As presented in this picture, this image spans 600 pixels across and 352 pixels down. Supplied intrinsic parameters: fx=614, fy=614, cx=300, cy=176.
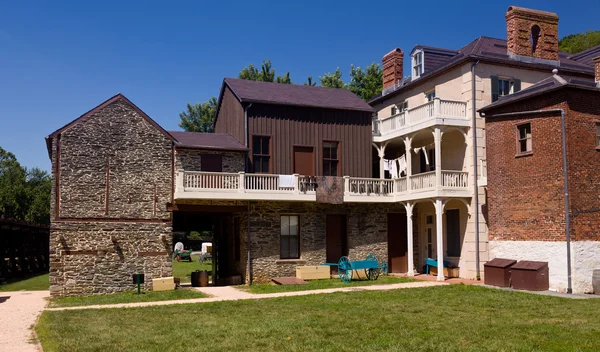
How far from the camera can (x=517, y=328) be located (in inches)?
505

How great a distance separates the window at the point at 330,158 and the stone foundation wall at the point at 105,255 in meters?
7.72

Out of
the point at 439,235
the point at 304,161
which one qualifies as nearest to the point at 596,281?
the point at 439,235

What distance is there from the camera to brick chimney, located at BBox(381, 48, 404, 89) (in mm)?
32375

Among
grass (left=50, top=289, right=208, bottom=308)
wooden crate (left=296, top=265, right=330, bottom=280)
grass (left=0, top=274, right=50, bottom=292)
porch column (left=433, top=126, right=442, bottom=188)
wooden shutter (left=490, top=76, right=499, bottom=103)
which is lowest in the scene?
grass (left=0, top=274, right=50, bottom=292)

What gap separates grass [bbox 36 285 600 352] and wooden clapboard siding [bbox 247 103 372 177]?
9.25 meters

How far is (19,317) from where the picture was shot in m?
16.7

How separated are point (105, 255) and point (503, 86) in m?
17.5

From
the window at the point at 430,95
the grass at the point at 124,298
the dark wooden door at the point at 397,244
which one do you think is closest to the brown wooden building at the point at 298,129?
the dark wooden door at the point at 397,244

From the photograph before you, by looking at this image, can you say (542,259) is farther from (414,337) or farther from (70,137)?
(70,137)

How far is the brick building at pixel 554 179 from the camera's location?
20203mm

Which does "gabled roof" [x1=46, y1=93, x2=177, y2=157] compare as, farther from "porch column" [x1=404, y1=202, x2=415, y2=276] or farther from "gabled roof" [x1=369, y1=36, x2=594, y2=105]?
"gabled roof" [x1=369, y1=36, x2=594, y2=105]

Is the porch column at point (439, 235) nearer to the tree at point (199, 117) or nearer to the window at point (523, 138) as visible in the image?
the window at point (523, 138)

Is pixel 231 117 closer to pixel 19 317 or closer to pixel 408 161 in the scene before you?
pixel 408 161

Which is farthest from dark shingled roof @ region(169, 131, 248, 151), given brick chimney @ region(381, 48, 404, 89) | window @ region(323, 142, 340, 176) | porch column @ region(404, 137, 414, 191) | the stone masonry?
brick chimney @ region(381, 48, 404, 89)
